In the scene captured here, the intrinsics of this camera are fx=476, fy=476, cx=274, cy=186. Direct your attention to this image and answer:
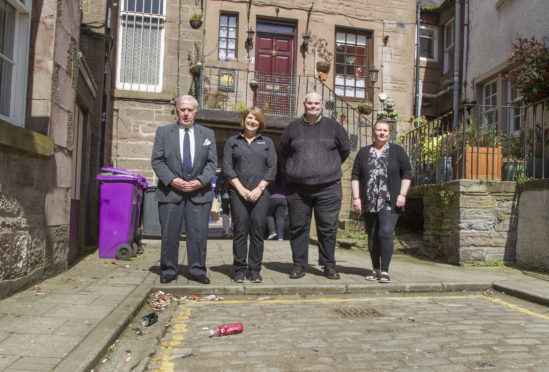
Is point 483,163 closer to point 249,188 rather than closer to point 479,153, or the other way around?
point 479,153

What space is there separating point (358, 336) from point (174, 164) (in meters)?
2.59

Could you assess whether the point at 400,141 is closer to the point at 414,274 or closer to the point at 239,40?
the point at 414,274

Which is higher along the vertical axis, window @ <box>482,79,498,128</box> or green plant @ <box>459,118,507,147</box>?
window @ <box>482,79,498,128</box>

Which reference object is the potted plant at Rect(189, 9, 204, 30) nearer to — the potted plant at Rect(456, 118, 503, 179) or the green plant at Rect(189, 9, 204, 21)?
the green plant at Rect(189, 9, 204, 21)

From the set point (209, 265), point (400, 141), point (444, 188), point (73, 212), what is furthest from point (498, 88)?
point (73, 212)

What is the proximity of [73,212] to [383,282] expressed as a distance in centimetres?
401

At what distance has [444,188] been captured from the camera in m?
7.55

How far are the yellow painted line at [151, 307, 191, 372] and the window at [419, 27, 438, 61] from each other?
1510cm

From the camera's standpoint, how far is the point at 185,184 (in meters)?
4.80

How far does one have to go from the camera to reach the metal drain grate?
391 centimetres

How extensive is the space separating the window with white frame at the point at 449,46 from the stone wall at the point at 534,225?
1020cm

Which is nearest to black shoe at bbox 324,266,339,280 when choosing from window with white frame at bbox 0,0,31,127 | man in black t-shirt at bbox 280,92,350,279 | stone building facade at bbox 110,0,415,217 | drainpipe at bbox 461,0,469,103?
man in black t-shirt at bbox 280,92,350,279

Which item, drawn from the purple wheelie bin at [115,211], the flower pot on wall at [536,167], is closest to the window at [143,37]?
the purple wheelie bin at [115,211]

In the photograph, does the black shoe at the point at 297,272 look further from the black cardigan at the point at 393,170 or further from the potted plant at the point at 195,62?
the potted plant at the point at 195,62
